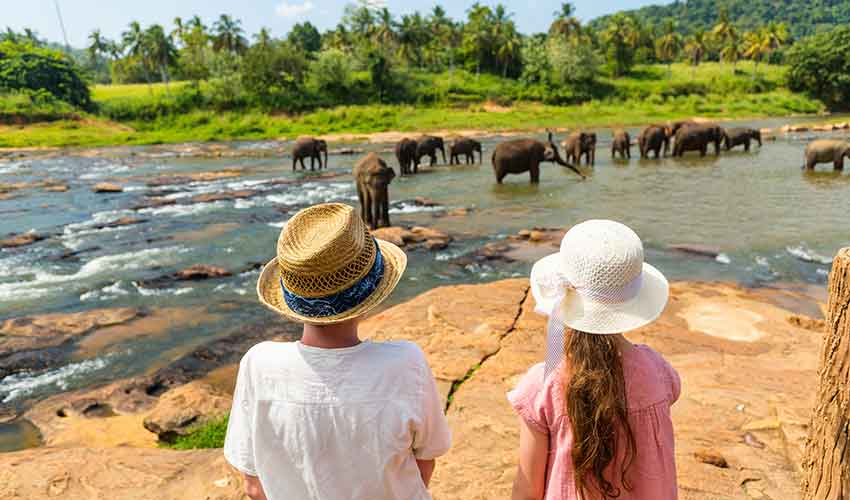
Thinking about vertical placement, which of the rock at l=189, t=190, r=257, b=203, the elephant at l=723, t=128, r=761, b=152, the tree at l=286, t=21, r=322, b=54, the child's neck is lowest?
the elephant at l=723, t=128, r=761, b=152

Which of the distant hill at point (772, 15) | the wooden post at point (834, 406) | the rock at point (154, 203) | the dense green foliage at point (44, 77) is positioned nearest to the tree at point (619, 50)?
the dense green foliage at point (44, 77)

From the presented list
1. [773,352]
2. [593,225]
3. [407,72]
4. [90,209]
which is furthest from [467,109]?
[593,225]

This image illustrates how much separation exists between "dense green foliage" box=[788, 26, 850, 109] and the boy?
2579 inches

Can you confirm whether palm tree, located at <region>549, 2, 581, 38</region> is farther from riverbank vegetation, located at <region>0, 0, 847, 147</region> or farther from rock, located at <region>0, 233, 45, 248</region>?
rock, located at <region>0, 233, 45, 248</region>

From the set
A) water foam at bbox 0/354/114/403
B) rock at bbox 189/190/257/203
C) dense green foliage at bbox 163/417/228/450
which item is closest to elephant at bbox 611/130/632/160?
rock at bbox 189/190/257/203

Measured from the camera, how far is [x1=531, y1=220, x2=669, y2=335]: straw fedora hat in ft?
6.05

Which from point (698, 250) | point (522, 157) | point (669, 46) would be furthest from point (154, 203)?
point (669, 46)

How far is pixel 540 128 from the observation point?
46188mm

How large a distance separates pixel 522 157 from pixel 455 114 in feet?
109

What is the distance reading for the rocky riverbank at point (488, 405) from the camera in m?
3.86

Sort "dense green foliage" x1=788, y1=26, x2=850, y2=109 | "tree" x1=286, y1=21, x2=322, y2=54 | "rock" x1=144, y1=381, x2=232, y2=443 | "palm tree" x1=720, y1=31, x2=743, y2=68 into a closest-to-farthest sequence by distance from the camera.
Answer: "rock" x1=144, y1=381, x2=232, y2=443, "dense green foliage" x1=788, y1=26, x2=850, y2=109, "palm tree" x1=720, y1=31, x2=743, y2=68, "tree" x1=286, y1=21, x2=322, y2=54

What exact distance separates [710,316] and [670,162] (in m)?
19.2

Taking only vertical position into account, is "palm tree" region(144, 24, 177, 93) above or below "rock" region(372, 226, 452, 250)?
above

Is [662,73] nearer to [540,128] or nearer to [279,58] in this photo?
[540,128]
